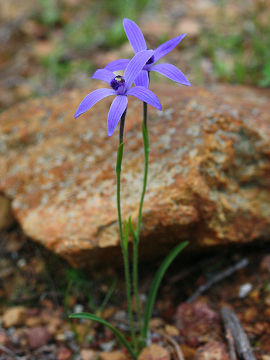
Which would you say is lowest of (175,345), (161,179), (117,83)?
(175,345)

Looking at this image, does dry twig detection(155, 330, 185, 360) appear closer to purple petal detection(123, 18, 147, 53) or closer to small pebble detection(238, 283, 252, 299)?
small pebble detection(238, 283, 252, 299)

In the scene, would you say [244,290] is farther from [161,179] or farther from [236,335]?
[161,179]

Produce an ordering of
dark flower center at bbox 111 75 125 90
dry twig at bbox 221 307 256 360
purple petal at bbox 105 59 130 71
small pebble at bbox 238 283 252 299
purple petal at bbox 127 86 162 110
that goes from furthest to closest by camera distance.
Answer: small pebble at bbox 238 283 252 299 → dry twig at bbox 221 307 256 360 → purple petal at bbox 105 59 130 71 → dark flower center at bbox 111 75 125 90 → purple petal at bbox 127 86 162 110

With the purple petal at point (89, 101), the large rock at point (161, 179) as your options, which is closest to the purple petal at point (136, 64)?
the purple petal at point (89, 101)

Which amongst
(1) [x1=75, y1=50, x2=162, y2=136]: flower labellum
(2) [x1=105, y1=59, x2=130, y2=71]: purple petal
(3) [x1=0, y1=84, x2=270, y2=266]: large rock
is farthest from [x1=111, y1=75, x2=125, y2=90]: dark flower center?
(3) [x1=0, y1=84, x2=270, y2=266]: large rock

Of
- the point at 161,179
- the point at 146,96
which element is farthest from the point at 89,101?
the point at 161,179

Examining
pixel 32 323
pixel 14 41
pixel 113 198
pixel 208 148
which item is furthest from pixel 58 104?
pixel 14 41
